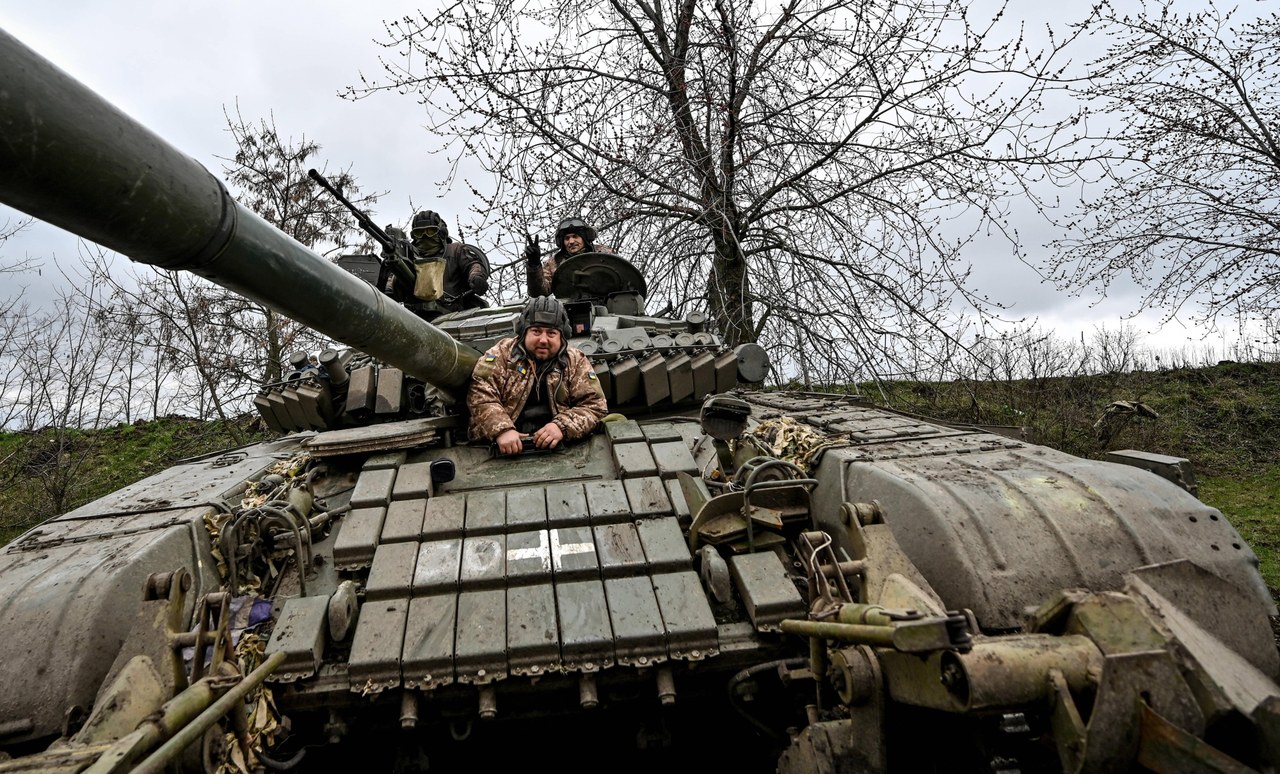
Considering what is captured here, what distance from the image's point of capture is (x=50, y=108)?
1.66 m

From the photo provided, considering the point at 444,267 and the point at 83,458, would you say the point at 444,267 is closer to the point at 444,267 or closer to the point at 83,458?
the point at 444,267

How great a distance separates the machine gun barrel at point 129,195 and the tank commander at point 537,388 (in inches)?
64.1

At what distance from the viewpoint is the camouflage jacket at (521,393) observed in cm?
446

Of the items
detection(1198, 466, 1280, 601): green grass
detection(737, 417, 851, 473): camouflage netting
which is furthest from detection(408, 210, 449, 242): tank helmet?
detection(1198, 466, 1280, 601): green grass

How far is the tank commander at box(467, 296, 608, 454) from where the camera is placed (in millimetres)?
4469

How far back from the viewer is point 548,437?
4426 mm

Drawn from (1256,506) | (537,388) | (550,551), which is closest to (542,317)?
(537,388)

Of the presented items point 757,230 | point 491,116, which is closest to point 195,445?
point 491,116

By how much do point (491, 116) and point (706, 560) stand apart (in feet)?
22.6

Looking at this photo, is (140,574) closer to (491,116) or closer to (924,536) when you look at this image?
(924,536)

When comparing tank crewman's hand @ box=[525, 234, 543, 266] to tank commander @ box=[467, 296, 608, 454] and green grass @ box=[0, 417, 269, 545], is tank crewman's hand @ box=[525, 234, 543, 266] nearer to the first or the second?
tank commander @ box=[467, 296, 608, 454]

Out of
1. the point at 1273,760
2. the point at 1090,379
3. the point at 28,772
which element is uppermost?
the point at 1090,379

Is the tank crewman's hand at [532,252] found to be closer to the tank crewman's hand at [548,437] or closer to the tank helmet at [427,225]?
the tank helmet at [427,225]

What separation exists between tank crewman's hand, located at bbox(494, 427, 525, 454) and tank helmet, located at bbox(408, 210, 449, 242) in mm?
3809
